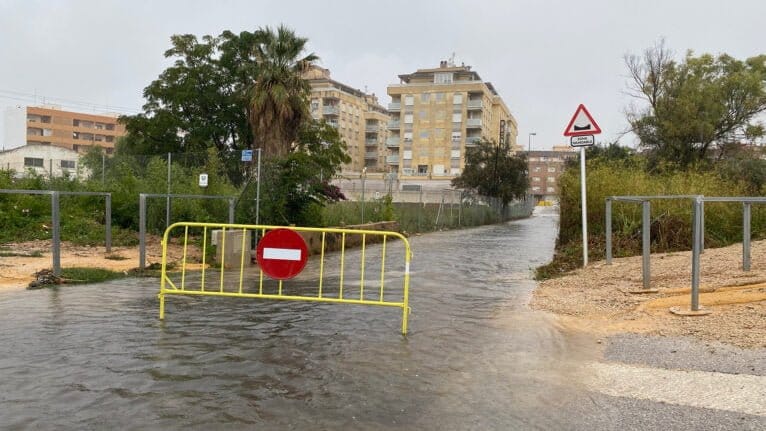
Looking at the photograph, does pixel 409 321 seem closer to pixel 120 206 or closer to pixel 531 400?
pixel 531 400

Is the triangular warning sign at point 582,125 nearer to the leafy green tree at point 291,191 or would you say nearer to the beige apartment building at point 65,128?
the leafy green tree at point 291,191

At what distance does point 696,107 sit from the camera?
33781 millimetres

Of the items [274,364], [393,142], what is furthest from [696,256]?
[393,142]

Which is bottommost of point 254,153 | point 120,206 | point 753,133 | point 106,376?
point 106,376

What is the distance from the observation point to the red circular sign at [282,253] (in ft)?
22.5

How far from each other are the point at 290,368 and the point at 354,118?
371 feet

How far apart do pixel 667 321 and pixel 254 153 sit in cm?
1047

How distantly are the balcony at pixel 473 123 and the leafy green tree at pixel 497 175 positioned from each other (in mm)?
42839

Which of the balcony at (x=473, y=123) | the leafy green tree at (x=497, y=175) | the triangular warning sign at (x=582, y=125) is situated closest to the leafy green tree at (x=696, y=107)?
the leafy green tree at (x=497, y=175)

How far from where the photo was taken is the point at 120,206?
16594mm

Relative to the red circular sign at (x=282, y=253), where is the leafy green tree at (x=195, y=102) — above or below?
above

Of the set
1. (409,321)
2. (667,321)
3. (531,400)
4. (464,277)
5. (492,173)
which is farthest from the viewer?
(492,173)

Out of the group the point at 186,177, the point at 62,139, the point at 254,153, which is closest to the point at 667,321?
the point at 254,153

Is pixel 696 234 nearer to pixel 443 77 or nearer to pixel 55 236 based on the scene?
pixel 55 236
